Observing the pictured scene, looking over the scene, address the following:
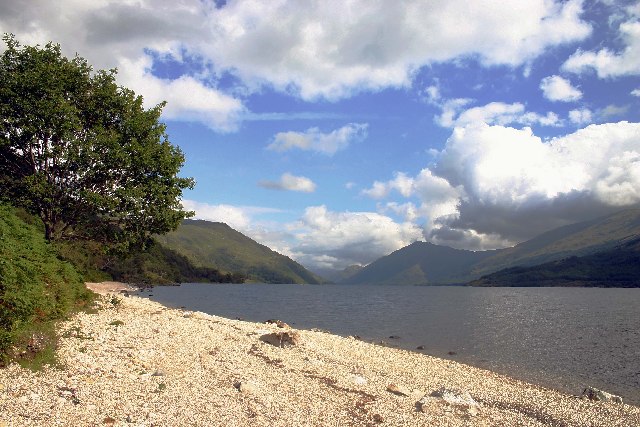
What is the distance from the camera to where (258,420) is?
1688 centimetres

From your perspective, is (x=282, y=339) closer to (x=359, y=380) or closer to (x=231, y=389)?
(x=359, y=380)

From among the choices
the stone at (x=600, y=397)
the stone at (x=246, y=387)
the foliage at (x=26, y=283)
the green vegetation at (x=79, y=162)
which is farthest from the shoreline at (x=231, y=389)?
the green vegetation at (x=79, y=162)

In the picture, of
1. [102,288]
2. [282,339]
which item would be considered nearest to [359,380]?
[282,339]

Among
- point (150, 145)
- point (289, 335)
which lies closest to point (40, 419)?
point (289, 335)

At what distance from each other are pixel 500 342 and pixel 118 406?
2333 inches

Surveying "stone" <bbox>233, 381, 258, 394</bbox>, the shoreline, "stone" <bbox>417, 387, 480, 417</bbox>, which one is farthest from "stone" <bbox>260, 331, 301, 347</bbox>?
"stone" <bbox>417, 387, 480, 417</bbox>

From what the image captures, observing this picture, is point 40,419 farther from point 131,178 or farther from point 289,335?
point 131,178

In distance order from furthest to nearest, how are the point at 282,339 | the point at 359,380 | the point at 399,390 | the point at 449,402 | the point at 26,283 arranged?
1. the point at 282,339
2. the point at 359,380
3. the point at 399,390
4. the point at 449,402
5. the point at 26,283

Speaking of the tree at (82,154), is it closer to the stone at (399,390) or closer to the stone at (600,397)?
the stone at (399,390)

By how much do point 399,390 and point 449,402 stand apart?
2.68m

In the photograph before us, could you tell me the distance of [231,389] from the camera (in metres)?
19.9

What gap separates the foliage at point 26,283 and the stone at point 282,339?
12.9m

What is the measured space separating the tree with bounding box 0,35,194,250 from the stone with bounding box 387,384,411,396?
2234cm

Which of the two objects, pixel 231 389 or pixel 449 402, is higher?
pixel 231 389
